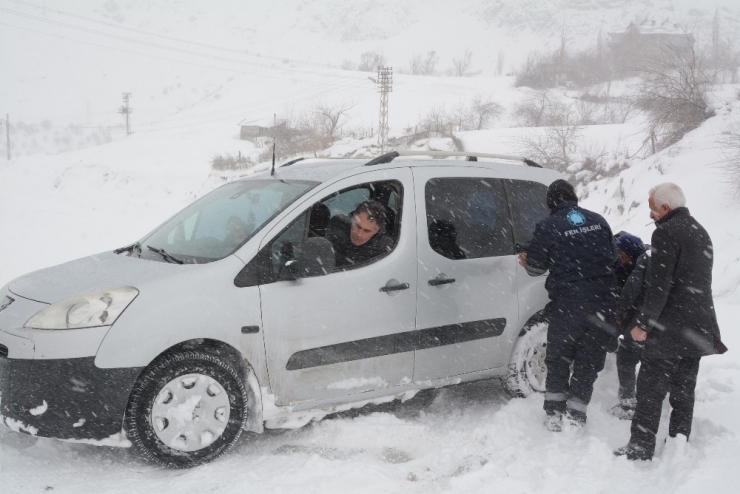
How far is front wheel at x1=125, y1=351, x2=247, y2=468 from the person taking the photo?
3.37m

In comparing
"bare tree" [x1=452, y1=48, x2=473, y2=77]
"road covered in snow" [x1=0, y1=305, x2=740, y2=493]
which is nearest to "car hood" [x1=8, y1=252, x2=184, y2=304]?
"road covered in snow" [x1=0, y1=305, x2=740, y2=493]

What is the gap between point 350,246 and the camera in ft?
13.7

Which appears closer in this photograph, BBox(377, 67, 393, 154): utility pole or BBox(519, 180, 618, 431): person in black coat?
BBox(519, 180, 618, 431): person in black coat

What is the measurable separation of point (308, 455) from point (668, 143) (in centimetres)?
1660

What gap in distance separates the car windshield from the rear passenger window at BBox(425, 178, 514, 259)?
3.12 feet

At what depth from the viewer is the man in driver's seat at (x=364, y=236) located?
4.13 metres

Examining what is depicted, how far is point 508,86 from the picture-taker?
73062mm

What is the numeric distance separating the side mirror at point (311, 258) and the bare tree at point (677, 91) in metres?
15.5

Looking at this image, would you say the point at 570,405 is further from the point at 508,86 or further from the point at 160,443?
the point at 508,86

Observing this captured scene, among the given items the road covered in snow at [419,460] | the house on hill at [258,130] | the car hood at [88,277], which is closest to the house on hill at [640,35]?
the house on hill at [258,130]

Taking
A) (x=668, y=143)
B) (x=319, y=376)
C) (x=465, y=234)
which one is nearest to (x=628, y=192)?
(x=668, y=143)

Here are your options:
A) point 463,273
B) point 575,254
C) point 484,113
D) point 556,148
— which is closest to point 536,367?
point 463,273

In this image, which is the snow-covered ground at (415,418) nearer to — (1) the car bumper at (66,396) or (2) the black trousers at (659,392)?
(2) the black trousers at (659,392)

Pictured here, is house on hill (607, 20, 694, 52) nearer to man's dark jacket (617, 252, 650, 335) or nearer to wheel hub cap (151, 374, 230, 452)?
man's dark jacket (617, 252, 650, 335)
